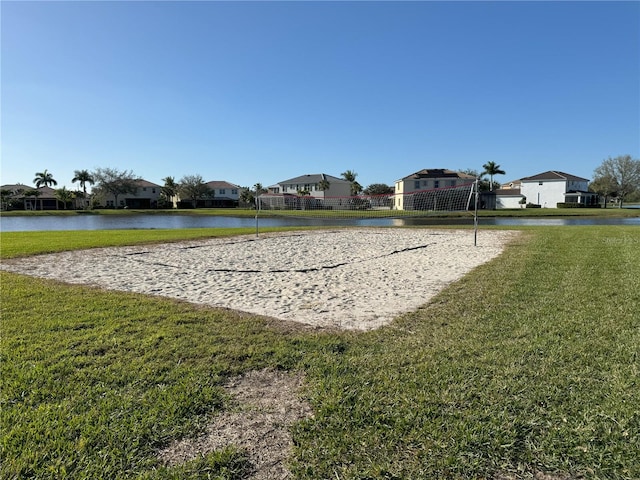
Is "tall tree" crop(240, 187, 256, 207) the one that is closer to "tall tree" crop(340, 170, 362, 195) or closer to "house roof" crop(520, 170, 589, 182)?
"tall tree" crop(340, 170, 362, 195)

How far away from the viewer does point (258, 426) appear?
2512mm

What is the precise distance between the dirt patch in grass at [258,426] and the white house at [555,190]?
230 feet

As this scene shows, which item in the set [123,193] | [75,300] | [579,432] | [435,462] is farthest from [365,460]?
[123,193]

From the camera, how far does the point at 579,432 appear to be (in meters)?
2.33

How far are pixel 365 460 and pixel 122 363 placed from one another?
92.7 inches

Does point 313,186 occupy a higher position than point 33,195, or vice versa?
point 313,186

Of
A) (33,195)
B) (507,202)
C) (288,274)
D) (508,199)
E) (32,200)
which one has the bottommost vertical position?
(288,274)

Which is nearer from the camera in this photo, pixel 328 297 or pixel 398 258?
pixel 328 297

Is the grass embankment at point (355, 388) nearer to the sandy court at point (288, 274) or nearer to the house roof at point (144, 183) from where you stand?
the sandy court at point (288, 274)

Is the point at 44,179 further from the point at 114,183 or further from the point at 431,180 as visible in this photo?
the point at 431,180

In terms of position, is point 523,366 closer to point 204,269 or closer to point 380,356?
point 380,356

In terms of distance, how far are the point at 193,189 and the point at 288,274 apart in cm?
7631

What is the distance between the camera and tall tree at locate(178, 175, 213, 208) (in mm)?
78562

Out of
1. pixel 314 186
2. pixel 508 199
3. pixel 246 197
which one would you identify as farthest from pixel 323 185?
pixel 508 199
